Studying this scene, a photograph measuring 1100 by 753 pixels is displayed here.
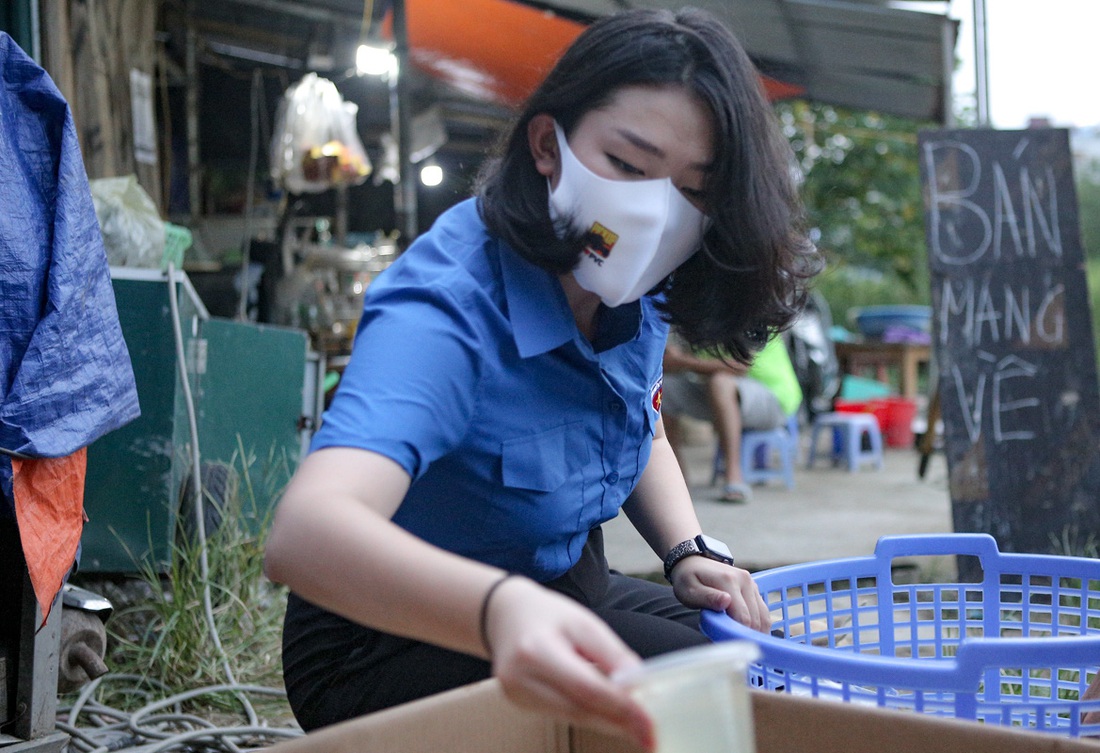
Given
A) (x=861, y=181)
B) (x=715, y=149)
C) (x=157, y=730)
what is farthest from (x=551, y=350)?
(x=861, y=181)

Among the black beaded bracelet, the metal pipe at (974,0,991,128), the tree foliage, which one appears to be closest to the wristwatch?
the black beaded bracelet

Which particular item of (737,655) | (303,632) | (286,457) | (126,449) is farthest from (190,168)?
(737,655)

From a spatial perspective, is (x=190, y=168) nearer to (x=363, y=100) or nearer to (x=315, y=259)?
(x=363, y=100)

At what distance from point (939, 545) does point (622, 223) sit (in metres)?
0.73

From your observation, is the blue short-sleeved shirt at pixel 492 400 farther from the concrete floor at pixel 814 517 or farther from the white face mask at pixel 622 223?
the concrete floor at pixel 814 517

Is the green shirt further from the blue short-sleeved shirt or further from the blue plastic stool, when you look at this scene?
the blue short-sleeved shirt

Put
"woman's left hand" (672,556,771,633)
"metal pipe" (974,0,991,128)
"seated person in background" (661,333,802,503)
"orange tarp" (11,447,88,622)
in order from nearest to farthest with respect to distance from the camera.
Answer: "woman's left hand" (672,556,771,633) < "orange tarp" (11,447,88,622) < "metal pipe" (974,0,991,128) < "seated person in background" (661,333,802,503)

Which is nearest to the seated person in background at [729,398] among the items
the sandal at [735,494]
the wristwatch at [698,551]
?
the sandal at [735,494]

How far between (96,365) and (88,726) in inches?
38.4

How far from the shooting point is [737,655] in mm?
661

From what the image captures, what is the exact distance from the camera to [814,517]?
5.23 m

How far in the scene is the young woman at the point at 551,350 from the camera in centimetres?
96

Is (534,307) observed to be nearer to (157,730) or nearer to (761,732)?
(761,732)

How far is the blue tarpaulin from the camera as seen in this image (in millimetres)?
1688
